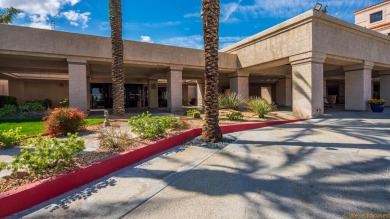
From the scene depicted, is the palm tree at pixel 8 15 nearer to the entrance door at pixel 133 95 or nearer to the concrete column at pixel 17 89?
the concrete column at pixel 17 89

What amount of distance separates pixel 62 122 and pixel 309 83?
12743mm

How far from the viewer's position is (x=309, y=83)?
1244 centimetres

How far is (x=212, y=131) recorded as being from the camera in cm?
727

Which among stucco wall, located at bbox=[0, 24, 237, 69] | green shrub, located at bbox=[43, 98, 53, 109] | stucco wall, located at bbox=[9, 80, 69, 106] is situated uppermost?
stucco wall, located at bbox=[0, 24, 237, 69]

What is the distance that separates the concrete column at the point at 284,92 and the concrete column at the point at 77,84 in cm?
1921

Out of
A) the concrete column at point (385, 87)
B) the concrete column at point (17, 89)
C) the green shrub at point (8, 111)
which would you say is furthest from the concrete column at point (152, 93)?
the concrete column at point (385, 87)

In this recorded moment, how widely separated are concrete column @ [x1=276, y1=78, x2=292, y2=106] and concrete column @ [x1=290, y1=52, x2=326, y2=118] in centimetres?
971

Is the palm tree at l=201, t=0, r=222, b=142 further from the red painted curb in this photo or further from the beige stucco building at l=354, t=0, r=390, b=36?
the beige stucco building at l=354, t=0, r=390, b=36

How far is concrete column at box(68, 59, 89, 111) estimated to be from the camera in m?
12.7

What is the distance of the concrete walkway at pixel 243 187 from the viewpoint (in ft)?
10.1

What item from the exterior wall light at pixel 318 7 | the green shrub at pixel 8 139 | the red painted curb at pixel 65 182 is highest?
the exterior wall light at pixel 318 7

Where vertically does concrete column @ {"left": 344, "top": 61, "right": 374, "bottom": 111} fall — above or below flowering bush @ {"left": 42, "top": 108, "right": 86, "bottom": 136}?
above

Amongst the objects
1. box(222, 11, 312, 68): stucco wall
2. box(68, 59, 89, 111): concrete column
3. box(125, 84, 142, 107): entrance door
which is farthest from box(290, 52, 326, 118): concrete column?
box(125, 84, 142, 107): entrance door

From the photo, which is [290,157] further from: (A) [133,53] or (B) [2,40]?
(B) [2,40]
